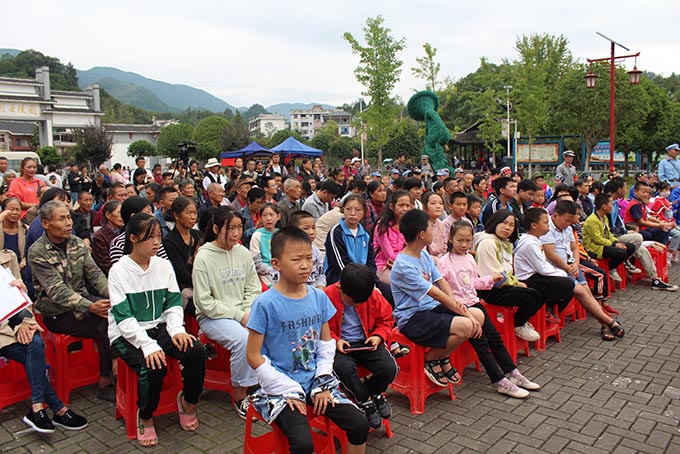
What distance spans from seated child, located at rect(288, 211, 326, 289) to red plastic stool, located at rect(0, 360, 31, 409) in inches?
92.5

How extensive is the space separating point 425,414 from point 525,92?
2687 centimetres

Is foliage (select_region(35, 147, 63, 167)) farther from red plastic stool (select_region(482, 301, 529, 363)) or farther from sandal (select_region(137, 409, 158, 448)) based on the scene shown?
red plastic stool (select_region(482, 301, 529, 363))

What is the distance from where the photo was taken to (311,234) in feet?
14.9

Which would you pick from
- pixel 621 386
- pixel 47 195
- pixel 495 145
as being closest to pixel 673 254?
pixel 621 386

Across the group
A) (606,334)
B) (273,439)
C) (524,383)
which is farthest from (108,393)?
(606,334)

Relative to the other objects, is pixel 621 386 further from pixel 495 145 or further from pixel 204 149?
pixel 204 149

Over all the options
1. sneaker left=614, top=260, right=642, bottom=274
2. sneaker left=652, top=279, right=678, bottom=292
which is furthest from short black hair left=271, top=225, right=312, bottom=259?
sneaker left=652, top=279, right=678, bottom=292

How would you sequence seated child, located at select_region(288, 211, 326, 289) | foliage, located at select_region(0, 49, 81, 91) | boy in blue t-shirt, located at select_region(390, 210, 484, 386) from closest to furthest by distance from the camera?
boy in blue t-shirt, located at select_region(390, 210, 484, 386) < seated child, located at select_region(288, 211, 326, 289) < foliage, located at select_region(0, 49, 81, 91)

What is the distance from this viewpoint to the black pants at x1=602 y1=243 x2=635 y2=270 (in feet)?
21.7

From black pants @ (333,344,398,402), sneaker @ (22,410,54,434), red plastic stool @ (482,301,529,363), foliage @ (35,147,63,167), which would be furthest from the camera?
foliage @ (35,147,63,167)

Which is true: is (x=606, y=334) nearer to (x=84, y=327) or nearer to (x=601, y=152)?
(x=84, y=327)

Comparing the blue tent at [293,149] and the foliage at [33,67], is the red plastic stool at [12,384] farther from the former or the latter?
the foliage at [33,67]

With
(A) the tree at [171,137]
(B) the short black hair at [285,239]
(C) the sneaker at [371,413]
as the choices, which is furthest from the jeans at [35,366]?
(A) the tree at [171,137]

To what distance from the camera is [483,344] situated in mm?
4066
